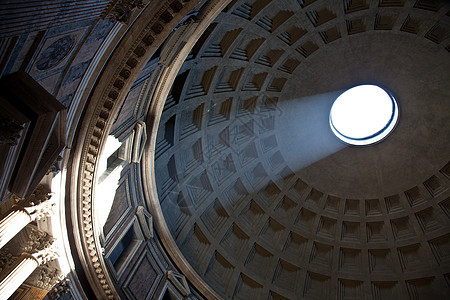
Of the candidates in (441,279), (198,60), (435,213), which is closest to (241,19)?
(198,60)

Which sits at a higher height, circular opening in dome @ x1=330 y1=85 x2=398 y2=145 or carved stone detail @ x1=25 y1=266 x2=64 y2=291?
circular opening in dome @ x1=330 y1=85 x2=398 y2=145

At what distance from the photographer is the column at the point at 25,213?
852cm

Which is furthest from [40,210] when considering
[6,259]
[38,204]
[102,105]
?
[102,105]

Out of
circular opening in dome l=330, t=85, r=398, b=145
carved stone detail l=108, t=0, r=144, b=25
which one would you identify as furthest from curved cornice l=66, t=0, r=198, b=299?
circular opening in dome l=330, t=85, r=398, b=145

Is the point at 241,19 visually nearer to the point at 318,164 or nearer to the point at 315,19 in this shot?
the point at 315,19

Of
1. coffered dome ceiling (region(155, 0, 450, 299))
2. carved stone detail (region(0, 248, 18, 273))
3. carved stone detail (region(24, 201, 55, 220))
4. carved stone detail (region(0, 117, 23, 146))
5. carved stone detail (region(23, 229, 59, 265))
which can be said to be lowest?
carved stone detail (region(0, 248, 18, 273))

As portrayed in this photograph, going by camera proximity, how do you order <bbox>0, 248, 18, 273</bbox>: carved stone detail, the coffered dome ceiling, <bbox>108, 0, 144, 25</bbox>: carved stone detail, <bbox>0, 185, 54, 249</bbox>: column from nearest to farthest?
1. <bbox>108, 0, 144, 25</bbox>: carved stone detail
2. <bbox>0, 185, 54, 249</bbox>: column
3. <bbox>0, 248, 18, 273</bbox>: carved stone detail
4. the coffered dome ceiling

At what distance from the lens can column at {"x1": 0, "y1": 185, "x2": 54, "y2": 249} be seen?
28.0ft

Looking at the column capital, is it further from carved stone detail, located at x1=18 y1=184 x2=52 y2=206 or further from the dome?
the dome

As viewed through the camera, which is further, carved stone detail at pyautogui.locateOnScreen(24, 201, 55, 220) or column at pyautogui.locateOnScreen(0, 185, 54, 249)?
carved stone detail at pyautogui.locateOnScreen(24, 201, 55, 220)

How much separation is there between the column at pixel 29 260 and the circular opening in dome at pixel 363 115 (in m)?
17.0

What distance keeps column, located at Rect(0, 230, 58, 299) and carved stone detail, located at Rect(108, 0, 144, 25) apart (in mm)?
6071

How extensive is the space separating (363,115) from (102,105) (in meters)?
19.2

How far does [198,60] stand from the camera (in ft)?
49.8
